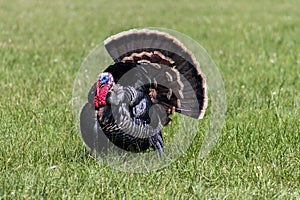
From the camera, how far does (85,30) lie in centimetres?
1366

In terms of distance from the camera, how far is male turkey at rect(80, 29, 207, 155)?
5117 mm

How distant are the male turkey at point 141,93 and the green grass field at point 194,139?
28 centimetres

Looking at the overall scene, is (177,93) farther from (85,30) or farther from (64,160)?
(85,30)

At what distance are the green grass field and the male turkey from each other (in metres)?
0.28

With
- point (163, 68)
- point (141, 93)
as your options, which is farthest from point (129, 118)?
point (163, 68)

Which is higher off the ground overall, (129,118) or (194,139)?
(129,118)

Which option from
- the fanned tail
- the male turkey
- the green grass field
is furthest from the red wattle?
the green grass field

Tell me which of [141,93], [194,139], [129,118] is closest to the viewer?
[129,118]

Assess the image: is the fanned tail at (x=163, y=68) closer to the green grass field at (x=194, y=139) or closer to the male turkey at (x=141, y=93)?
the male turkey at (x=141, y=93)

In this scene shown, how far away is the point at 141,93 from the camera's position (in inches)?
207

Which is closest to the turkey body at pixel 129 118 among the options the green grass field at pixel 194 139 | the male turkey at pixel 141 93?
the male turkey at pixel 141 93

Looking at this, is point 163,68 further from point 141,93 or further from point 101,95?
point 101,95

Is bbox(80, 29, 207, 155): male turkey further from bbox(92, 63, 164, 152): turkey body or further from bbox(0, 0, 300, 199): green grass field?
bbox(0, 0, 300, 199): green grass field

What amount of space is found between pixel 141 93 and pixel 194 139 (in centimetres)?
98
